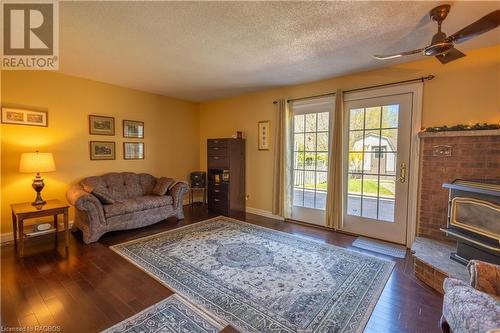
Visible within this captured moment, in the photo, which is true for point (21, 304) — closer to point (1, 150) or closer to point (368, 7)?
point (1, 150)

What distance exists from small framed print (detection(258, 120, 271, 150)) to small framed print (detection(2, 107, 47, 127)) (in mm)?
3590

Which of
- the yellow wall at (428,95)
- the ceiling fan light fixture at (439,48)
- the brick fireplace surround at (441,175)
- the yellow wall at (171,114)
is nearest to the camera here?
the ceiling fan light fixture at (439,48)

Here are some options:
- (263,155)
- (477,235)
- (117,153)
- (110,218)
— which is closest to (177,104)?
(117,153)

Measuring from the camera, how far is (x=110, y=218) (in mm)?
3439

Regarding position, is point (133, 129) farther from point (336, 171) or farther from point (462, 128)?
point (462, 128)

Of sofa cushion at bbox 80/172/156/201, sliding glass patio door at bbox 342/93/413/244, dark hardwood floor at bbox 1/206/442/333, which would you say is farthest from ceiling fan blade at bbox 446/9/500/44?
sofa cushion at bbox 80/172/156/201

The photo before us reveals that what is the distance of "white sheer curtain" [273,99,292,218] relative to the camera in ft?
14.0

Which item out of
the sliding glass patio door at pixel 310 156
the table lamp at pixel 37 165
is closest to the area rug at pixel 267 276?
the sliding glass patio door at pixel 310 156

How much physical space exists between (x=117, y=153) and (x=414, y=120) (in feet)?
16.3

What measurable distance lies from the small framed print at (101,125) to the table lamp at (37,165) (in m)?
1.00

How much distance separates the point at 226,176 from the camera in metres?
4.78

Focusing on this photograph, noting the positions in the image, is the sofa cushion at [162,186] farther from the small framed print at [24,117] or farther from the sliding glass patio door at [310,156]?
the sliding glass patio door at [310,156]

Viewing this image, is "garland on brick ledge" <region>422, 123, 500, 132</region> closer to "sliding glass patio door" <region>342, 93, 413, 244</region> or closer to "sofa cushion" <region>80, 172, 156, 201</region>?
"sliding glass patio door" <region>342, 93, 413, 244</region>

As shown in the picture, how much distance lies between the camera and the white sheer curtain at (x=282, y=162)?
4277 mm
